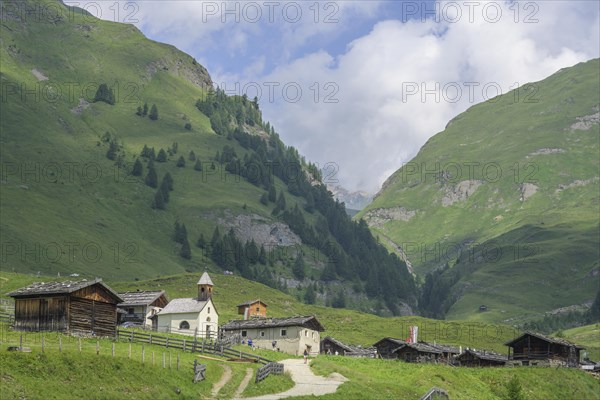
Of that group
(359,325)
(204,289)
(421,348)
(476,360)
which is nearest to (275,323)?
(204,289)

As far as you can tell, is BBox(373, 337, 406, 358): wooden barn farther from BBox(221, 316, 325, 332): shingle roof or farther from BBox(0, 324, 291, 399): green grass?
BBox(0, 324, 291, 399): green grass

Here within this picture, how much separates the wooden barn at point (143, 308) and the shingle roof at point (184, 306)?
1.93 metres

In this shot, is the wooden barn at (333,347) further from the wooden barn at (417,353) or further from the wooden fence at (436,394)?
the wooden fence at (436,394)

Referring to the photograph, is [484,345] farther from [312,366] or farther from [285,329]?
[312,366]

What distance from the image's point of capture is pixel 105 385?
52.5 m

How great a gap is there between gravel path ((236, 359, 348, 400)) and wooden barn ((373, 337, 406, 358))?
3817cm

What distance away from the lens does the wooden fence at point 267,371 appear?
65.1 metres

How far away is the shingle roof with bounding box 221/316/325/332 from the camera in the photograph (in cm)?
10750

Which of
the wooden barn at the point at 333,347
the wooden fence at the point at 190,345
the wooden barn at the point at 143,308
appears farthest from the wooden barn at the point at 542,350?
the wooden fence at the point at 190,345

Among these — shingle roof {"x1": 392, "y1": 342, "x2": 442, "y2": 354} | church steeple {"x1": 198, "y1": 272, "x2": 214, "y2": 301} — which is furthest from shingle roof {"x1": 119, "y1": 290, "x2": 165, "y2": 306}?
shingle roof {"x1": 392, "y1": 342, "x2": 442, "y2": 354}

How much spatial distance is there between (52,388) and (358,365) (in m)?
44.3

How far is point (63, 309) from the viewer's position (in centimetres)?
7450

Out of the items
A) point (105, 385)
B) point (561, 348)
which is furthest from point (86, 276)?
point (105, 385)

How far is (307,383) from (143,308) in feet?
163
